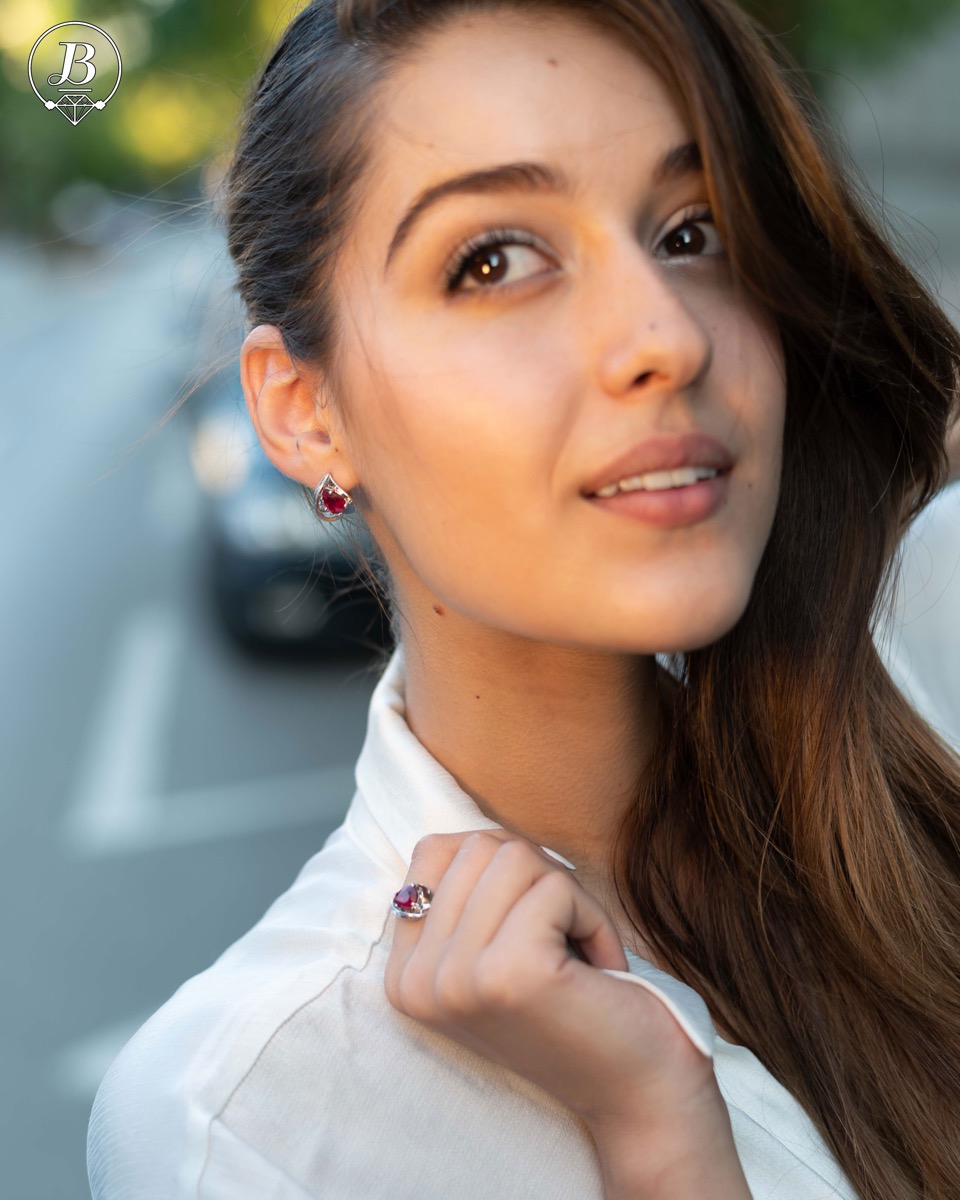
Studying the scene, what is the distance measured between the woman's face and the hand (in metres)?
0.33

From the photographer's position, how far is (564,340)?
5.06 feet

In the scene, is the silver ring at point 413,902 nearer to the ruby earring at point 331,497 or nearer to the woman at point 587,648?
the woman at point 587,648

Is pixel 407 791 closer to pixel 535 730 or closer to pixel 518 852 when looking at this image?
pixel 535 730

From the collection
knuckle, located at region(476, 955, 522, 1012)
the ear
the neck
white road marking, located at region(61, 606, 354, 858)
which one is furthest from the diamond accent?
white road marking, located at region(61, 606, 354, 858)

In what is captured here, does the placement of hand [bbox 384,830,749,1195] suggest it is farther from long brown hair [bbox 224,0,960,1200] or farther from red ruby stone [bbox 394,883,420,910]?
long brown hair [bbox 224,0,960,1200]

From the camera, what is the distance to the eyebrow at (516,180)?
5.00ft

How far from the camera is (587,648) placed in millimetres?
1642

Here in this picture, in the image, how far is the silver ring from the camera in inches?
58.4

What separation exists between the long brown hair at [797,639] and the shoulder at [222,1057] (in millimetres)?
507

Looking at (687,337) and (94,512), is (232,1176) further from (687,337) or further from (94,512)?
(94,512)

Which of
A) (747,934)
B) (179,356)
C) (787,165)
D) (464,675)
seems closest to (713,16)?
(787,165)

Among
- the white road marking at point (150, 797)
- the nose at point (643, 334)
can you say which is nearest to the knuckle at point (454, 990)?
the nose at point (643, 334)

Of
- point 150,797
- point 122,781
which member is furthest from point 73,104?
point 122,781

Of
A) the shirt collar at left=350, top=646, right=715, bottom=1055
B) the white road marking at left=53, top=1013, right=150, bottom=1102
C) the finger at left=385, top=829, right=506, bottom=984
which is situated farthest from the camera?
the white road marking at left=53, top=1013, right=150, bottom=1102
